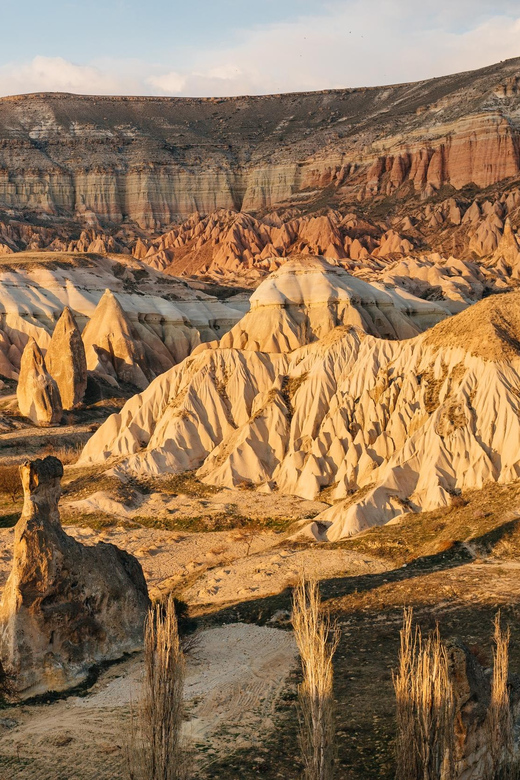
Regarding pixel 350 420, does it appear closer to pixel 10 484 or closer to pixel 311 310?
pixel 10 484

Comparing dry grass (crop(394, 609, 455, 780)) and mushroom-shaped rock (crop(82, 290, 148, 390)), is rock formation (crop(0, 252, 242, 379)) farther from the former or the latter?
dry grass (crop(394, 609, 455, 780))

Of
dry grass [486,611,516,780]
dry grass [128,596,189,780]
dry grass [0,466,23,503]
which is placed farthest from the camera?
dry grass [0,466,23,503]

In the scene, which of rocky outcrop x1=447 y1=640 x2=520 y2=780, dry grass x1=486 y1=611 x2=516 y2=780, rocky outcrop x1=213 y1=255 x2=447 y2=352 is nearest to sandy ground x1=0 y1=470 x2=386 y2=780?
rocky outcrop x1=447 y1=640 x2=520 y2=780

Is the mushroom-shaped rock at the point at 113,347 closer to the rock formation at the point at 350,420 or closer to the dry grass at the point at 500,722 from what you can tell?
the rock formation at the point at 350,420

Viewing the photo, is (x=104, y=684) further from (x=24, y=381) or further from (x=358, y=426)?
(x=24, y=381)

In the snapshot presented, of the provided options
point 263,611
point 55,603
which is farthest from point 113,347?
point 55,603

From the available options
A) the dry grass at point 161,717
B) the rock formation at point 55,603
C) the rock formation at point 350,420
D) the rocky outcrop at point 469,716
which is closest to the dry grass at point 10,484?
the rock formation at point 350,420
